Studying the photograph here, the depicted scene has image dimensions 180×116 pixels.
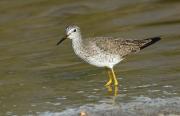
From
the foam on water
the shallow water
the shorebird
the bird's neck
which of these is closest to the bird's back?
the shorebird

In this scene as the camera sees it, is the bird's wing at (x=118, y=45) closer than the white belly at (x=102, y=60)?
No

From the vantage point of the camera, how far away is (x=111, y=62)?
34.4 ft

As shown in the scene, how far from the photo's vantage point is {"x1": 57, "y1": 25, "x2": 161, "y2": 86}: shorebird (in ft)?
34.1

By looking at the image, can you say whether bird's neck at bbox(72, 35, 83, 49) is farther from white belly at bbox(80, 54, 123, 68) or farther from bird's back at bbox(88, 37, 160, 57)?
white belly at bbox(80, 54, 123, 68)

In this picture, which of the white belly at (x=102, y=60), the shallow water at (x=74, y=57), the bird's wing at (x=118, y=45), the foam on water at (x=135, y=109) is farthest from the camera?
the bird's wing at (x=118, y=45)

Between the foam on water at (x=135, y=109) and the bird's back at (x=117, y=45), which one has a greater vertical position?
the bird's back at (x=117, y=45)

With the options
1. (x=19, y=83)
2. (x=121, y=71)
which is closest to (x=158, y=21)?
(x=121, y=71)

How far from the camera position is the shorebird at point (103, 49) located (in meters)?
10.4

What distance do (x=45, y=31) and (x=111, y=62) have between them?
4258 mm

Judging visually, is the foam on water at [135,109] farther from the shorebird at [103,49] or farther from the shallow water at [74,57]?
the shorebird at [103,49]

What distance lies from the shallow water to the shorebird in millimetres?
308

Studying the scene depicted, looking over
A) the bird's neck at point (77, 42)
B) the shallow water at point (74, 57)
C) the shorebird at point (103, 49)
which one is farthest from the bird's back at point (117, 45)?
the shallow water at point (74, 57)

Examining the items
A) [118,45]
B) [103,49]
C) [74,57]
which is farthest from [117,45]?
[74,57]

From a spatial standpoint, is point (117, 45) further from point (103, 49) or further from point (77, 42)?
point (77, 42)
